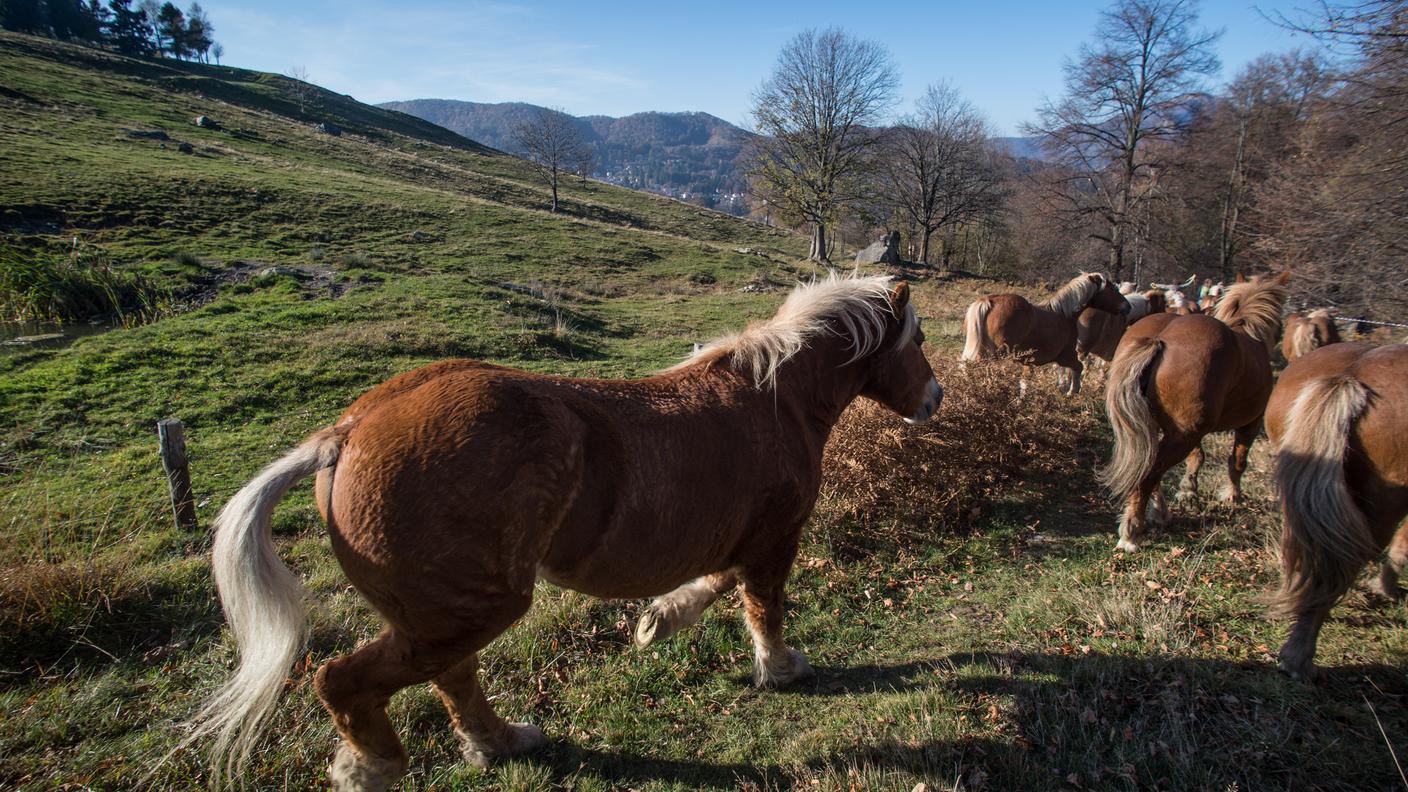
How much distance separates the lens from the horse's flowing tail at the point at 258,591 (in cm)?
236

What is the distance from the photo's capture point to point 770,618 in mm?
3547

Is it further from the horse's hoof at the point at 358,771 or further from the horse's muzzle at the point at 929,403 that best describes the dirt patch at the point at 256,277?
the horse's muzzle at the point at 929,403

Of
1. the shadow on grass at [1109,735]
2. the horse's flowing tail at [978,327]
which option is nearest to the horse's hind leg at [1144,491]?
the shadow on grass at [1109,735]

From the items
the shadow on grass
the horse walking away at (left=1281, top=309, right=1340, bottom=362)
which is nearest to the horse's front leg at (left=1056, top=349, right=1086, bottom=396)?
the horse walking away at (left=1281, top=309, right=1340, bottom=362)

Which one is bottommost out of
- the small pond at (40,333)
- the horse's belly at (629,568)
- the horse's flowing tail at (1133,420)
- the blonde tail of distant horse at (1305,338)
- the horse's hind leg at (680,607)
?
the small pond at (40,333)

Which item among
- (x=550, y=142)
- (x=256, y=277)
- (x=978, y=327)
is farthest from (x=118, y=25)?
(x=978, y=327)

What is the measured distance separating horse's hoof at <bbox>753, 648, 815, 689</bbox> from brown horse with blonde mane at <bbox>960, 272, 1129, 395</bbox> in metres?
7.32

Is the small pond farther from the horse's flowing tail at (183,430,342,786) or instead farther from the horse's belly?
the horse's belly

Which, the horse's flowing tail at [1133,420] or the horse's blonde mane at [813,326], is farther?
the horse's flowing tail at [1133,420]

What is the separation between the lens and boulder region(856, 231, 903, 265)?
35.4 m

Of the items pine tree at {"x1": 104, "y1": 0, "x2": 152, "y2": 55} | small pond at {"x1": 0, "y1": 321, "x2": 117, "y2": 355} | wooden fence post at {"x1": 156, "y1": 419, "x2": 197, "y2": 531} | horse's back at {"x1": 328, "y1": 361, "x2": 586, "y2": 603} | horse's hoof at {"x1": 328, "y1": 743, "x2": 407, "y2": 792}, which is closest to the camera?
horse's back at {"x1": 328, "y1": 361, "x2": 586, "y2": 603}

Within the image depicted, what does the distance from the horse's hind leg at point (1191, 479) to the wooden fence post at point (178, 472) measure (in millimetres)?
9383

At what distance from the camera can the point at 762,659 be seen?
3.64m

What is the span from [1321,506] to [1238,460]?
113 inches
